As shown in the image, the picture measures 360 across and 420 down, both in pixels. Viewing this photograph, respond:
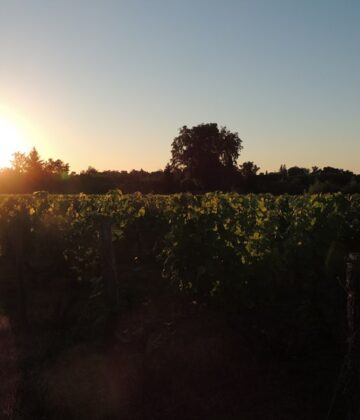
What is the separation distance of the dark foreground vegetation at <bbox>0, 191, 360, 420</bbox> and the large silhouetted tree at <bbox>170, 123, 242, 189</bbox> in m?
61.1

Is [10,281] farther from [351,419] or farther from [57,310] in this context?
[351,419]

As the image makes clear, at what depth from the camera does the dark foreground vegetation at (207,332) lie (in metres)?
5.02

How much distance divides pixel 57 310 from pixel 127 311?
91 cm

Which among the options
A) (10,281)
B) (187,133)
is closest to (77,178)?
(187,133)

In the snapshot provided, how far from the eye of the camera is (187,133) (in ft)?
250

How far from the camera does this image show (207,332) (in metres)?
6.23

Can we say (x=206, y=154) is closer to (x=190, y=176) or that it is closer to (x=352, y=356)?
(x=190, y=176)

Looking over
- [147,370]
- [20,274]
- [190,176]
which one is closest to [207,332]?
[147,370]

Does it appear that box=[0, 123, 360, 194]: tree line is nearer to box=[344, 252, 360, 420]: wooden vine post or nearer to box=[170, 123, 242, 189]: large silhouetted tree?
box=[170, 123, 242, 189]: large silhouetted tree

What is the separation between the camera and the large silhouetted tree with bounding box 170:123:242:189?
230ft

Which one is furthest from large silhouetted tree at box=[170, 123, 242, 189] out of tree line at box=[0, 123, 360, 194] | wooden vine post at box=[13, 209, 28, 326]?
wooden vine post at box=[13, 209, 28, 326]

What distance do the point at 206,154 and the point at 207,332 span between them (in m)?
67.2

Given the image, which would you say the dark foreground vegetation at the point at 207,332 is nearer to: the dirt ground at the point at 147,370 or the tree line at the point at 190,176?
the dirt ground at the point at 147,370

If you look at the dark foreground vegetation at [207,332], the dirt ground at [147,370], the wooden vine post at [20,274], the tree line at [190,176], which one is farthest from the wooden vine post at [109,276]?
the tree line at [190,176]
